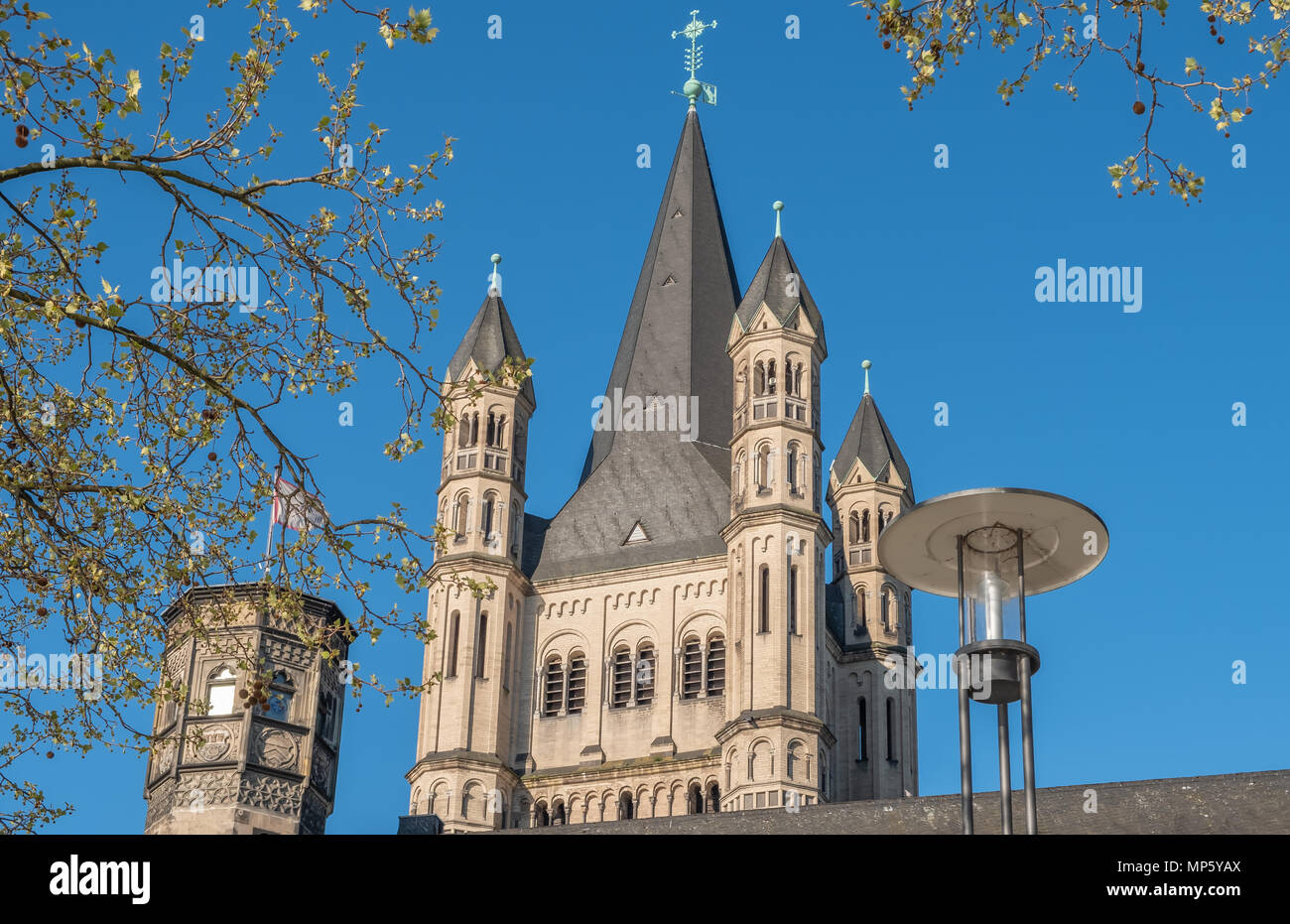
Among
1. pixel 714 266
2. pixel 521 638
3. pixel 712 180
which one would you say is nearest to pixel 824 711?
pixel 521 638

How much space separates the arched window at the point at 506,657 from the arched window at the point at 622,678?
2791 millimetres

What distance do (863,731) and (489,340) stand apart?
49.5ft

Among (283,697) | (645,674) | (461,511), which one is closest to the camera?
(283,697)

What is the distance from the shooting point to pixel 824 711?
5388 centimetres

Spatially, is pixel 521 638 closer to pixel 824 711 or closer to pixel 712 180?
pixel 824 711

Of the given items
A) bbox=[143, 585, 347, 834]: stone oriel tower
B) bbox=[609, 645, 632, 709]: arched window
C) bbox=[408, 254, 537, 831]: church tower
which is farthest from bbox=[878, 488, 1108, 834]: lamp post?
bbox=[609, 645, 632, 709]: arched window

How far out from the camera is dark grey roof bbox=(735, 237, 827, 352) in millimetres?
57906

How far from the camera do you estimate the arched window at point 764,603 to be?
53.2 m

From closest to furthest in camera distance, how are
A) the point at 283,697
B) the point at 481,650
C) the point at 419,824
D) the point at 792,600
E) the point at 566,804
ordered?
the point at 283,697, the point at 419,824, the point at 792,600, the point at 566,804, the point at 481,650

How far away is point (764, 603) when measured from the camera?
53531 millimetres

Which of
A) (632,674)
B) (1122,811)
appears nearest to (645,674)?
(632,674)

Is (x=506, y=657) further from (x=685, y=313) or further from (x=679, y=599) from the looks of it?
(x=685, y=313)

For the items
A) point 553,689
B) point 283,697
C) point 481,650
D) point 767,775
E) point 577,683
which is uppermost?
point 481,650
